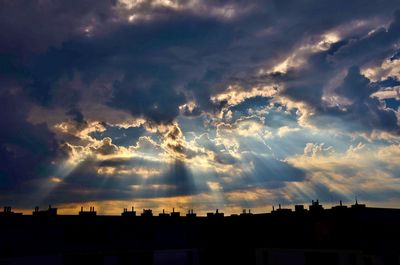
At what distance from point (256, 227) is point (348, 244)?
11550 mm

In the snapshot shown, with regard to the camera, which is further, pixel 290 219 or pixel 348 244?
pixel 290 219

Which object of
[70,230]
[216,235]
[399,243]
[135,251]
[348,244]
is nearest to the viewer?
[399,243]

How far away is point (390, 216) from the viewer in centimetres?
4131

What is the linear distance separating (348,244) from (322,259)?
2.81 m

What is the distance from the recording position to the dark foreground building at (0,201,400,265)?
35688 millimetres

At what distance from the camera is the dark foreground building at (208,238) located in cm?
3569

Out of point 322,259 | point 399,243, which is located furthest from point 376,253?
point 322,259

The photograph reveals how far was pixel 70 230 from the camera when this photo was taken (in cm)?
4041

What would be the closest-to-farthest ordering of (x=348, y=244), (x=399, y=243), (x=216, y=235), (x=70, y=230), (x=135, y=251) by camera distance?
(x=399, y=243)
(x=348, y=244)
(x=70, y=230)
(x=135, y=251)
(x=216, y=235)

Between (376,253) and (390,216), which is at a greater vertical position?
(390,216)

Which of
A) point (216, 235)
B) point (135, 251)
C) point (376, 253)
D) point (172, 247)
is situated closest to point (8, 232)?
point (135, 251)

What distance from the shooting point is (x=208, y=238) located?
49.4 m

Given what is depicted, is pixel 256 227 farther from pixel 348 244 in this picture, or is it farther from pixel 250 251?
pixel 348 244

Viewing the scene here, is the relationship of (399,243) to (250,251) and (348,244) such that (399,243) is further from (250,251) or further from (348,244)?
(250,251)
